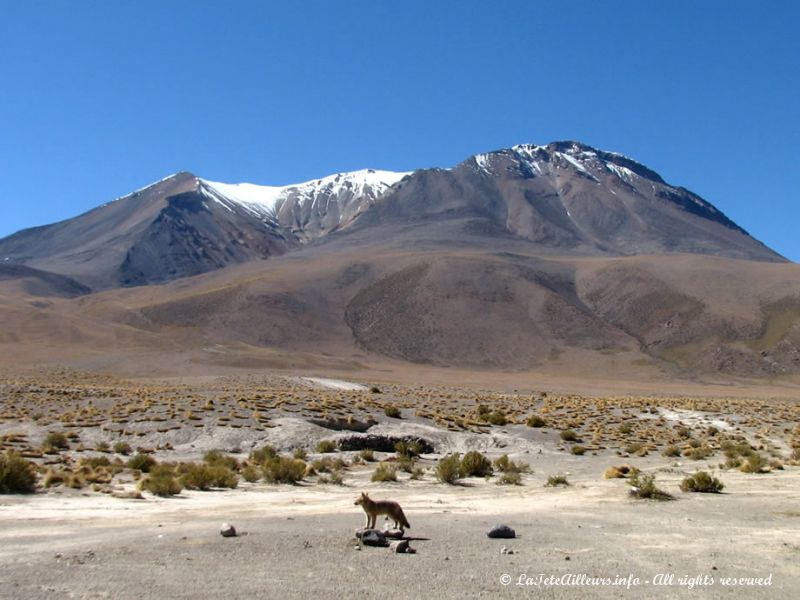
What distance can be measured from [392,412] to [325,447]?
31.7 ft

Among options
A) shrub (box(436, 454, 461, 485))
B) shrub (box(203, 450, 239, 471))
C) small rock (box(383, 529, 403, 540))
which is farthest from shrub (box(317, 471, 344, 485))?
small rock (box(383, 529, 403, 540))

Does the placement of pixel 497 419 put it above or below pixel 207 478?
above

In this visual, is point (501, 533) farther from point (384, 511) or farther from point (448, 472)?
point (448, 472)

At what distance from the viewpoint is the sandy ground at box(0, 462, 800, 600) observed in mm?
9031

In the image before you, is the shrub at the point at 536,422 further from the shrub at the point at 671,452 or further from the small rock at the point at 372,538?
the small rock at the point at 372,538

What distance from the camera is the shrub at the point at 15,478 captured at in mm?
15805

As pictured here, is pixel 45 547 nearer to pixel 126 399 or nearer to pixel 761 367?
pixel 126 399

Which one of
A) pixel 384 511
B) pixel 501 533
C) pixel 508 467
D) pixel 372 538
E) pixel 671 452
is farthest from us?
pixel 671 452

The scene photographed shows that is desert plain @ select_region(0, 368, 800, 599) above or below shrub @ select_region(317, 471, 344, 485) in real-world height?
above

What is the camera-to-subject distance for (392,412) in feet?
124

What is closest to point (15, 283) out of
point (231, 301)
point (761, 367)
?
point (231, 301)

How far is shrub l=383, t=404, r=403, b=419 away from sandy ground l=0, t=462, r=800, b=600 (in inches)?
798

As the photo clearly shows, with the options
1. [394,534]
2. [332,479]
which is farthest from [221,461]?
[394,534]

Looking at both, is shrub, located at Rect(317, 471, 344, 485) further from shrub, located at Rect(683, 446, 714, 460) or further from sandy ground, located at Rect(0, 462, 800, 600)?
shrub, located at Rect(683, 446, 714, 460)
